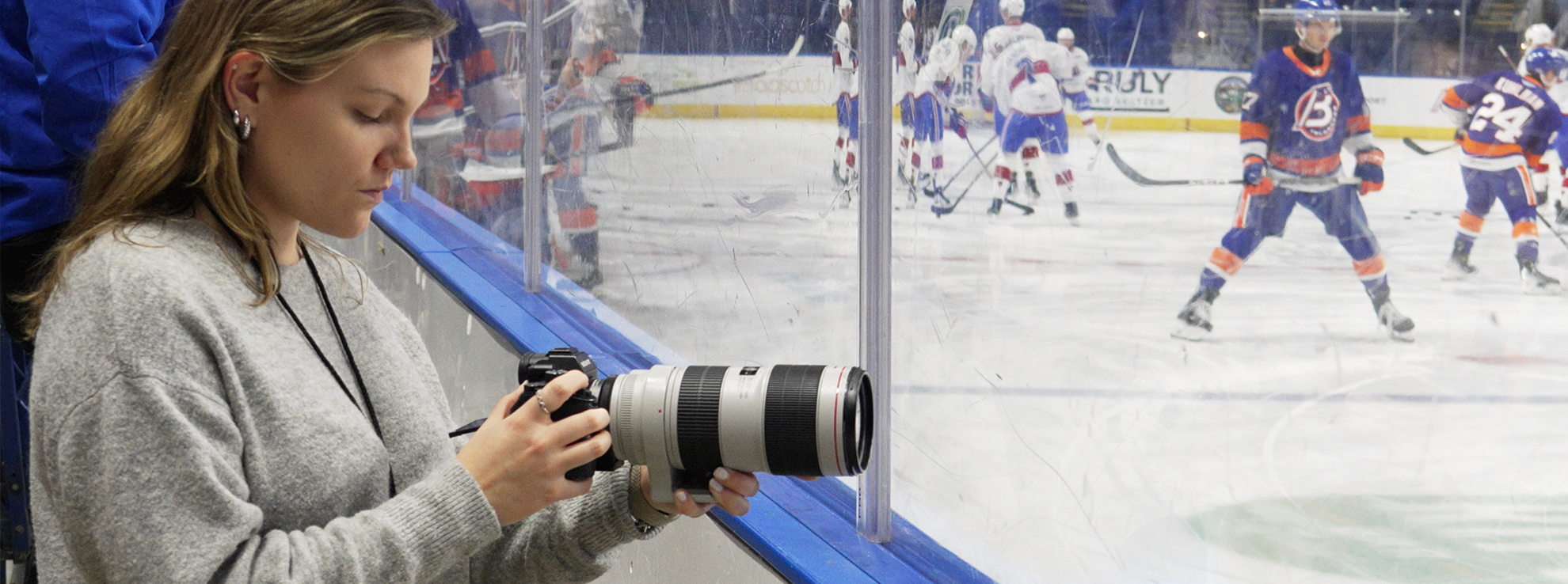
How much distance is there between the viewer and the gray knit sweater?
24.8 inches

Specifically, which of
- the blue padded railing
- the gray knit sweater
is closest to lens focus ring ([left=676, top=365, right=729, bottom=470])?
the gray knit sweater

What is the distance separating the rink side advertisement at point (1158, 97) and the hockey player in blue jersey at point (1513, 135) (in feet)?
0.11

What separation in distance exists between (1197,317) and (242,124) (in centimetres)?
91

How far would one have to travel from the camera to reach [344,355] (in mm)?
792

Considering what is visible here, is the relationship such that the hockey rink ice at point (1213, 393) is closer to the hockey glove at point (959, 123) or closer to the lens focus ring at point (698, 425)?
the hockey glove at point (959, 123)

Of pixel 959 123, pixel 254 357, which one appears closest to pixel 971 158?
pixel 959 123

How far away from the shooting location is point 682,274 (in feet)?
6.62

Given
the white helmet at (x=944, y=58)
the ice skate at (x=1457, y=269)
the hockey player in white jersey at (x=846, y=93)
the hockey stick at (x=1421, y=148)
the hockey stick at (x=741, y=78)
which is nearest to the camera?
the hockey stick at (x=1421, y=148)

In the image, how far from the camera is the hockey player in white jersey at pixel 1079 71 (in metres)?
1.20

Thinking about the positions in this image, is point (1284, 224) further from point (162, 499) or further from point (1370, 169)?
point (162, 499)

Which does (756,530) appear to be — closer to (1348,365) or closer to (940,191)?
(940,191)

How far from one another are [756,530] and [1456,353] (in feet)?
2.43

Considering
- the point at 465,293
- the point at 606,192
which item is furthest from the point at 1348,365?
the point at 465,293

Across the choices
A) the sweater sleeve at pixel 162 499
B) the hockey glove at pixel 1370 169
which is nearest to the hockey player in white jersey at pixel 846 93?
the hockey glove at pixel 1370 169
